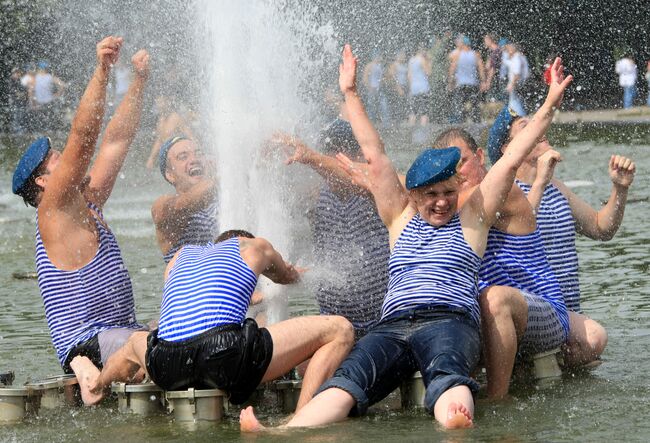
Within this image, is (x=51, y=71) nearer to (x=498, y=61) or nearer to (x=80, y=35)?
(x=80, y=35)

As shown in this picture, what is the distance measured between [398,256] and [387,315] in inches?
11.8

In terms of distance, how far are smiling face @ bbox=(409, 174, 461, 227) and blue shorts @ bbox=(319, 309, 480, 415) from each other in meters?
0.49

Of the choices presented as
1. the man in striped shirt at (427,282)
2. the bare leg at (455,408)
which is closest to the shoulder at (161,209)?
the man in striped shirt at (427,282)

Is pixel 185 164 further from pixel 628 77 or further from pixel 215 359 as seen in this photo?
pixel 628 77

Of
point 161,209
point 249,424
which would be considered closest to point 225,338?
point 249,424

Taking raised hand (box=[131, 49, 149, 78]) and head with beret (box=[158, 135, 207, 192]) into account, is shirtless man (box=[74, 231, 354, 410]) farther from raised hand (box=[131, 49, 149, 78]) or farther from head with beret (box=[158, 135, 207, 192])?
head with beret (box=[158, 135, 207, 192])

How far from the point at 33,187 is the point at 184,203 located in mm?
1267

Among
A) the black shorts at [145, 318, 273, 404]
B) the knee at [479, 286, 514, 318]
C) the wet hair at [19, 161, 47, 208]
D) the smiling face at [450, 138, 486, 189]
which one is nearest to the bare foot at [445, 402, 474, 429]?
the knee at [479, 286, 514, 318]

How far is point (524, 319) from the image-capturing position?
6199mm

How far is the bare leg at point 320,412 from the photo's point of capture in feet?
17.9

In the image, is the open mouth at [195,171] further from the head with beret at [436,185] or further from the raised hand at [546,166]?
the raised hand at [546,166]

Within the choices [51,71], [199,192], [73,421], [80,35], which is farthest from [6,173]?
[73,421]

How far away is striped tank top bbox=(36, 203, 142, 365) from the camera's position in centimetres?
657

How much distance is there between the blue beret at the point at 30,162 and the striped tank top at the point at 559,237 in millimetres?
2670
